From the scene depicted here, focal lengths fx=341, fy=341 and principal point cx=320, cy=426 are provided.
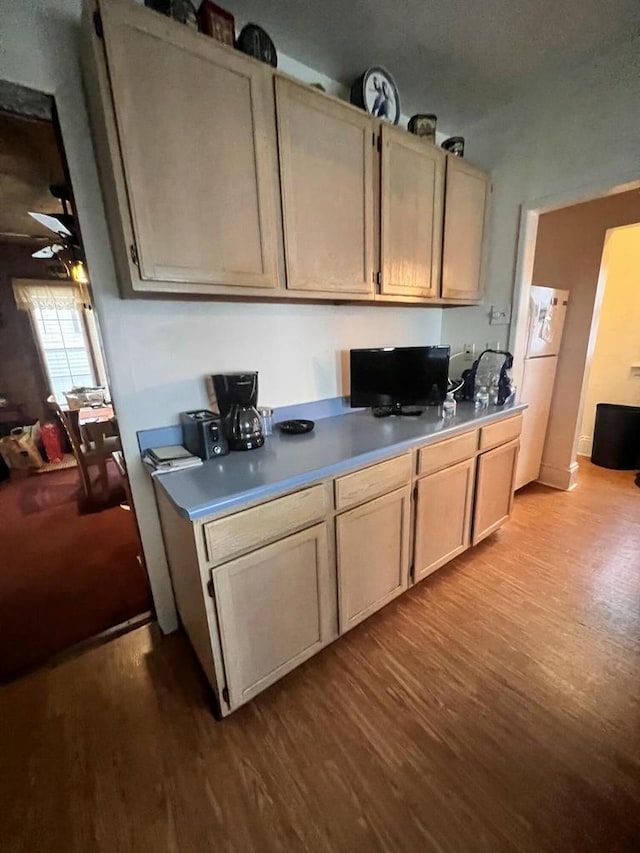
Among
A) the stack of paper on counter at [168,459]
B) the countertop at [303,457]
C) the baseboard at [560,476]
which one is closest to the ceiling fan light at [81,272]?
the stack of paper on counter at [168,459]

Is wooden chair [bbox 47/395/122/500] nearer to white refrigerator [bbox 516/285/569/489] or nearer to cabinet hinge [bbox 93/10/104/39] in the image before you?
cabinet hinge [bbox 93/10/104/39]

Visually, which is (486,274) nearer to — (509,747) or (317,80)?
(317,80)

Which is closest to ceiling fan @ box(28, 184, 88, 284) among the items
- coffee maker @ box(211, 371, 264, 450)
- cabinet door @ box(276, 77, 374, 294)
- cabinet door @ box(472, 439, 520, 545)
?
coffee maker @ box(211, 371, 264, 450)

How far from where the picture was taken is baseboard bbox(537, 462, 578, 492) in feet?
9.77

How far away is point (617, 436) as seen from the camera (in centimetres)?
332

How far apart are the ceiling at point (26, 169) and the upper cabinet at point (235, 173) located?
52cm

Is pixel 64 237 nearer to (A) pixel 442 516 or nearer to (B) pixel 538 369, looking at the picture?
(A) pixel 442 516

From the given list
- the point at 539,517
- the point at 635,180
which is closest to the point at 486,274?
the point at 635,180

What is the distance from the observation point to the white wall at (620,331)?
326 centimetres

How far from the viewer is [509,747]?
1.17 meters

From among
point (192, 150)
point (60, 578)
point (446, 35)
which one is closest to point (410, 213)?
point (446, 35)

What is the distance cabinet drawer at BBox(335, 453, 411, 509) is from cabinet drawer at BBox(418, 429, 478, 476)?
0.38ft

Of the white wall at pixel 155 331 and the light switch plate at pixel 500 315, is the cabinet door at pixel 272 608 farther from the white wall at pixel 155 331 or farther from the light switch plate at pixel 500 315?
the light switch plate at pixel 500 315

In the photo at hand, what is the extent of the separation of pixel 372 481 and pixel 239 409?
65cm
